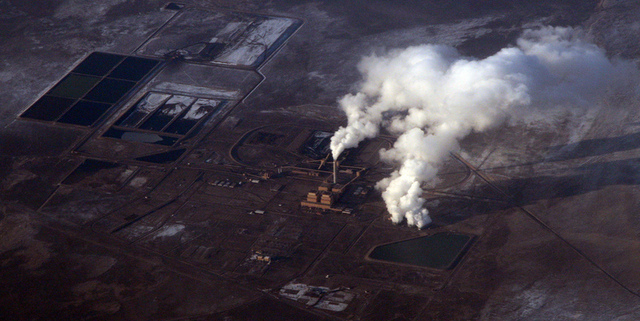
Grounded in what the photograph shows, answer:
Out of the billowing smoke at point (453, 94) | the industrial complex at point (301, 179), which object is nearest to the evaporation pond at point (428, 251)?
the industrial complex at point (301, 179)

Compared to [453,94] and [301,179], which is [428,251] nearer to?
[301,179]

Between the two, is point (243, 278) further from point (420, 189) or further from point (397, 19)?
point (397, 19)

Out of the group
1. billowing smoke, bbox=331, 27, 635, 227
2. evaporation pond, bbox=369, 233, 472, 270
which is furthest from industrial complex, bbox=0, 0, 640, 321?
billowing smoke, bbox=331, 27, 635, 227

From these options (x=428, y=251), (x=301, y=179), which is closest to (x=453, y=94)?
(x=301, y=179)

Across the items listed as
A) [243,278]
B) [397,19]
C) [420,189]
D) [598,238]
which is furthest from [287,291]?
[397,19]

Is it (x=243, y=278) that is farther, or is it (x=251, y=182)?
(x=251, y=182)

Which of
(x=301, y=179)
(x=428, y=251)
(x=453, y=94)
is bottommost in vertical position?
(x=301, y=179)

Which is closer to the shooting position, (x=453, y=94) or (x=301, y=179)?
(x=301, y=179)
